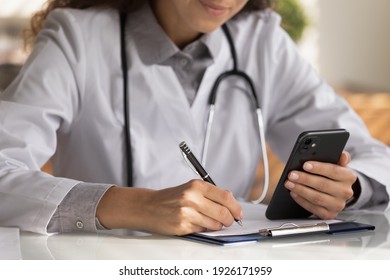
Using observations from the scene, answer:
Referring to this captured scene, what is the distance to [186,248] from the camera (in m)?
1.13

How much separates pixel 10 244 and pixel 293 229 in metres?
0.40

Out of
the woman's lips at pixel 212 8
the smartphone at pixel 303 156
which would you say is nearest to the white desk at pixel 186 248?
the smartphone at pixel 303 156

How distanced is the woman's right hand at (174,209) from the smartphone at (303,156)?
11 cm

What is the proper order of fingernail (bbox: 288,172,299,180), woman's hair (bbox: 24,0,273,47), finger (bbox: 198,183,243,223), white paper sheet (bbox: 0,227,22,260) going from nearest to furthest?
white paper sheet (bbox: 0,227,22,260)
finger (bbox: 198,183,243,223)
fingernail (bbox: 288,172,299,180)
woman's hair (bbox: 24,0,273,47)

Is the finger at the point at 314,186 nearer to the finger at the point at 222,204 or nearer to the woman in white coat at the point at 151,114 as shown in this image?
the woman in white coat at the point at 151,114

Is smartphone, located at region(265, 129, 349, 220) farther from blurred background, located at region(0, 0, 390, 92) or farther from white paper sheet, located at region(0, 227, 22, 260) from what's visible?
blurred background, located at region(0, 0, 390, 92)

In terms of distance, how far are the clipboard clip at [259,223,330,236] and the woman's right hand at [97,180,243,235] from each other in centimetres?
5

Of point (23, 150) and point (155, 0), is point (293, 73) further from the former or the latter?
point (23, 150)

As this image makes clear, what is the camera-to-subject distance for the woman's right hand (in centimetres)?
118

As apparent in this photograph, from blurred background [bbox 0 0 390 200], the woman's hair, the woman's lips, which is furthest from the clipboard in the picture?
blurred background [bbox 0 0 390 200]

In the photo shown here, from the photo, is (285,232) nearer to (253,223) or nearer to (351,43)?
(253,223)

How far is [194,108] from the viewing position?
66.7 inches
